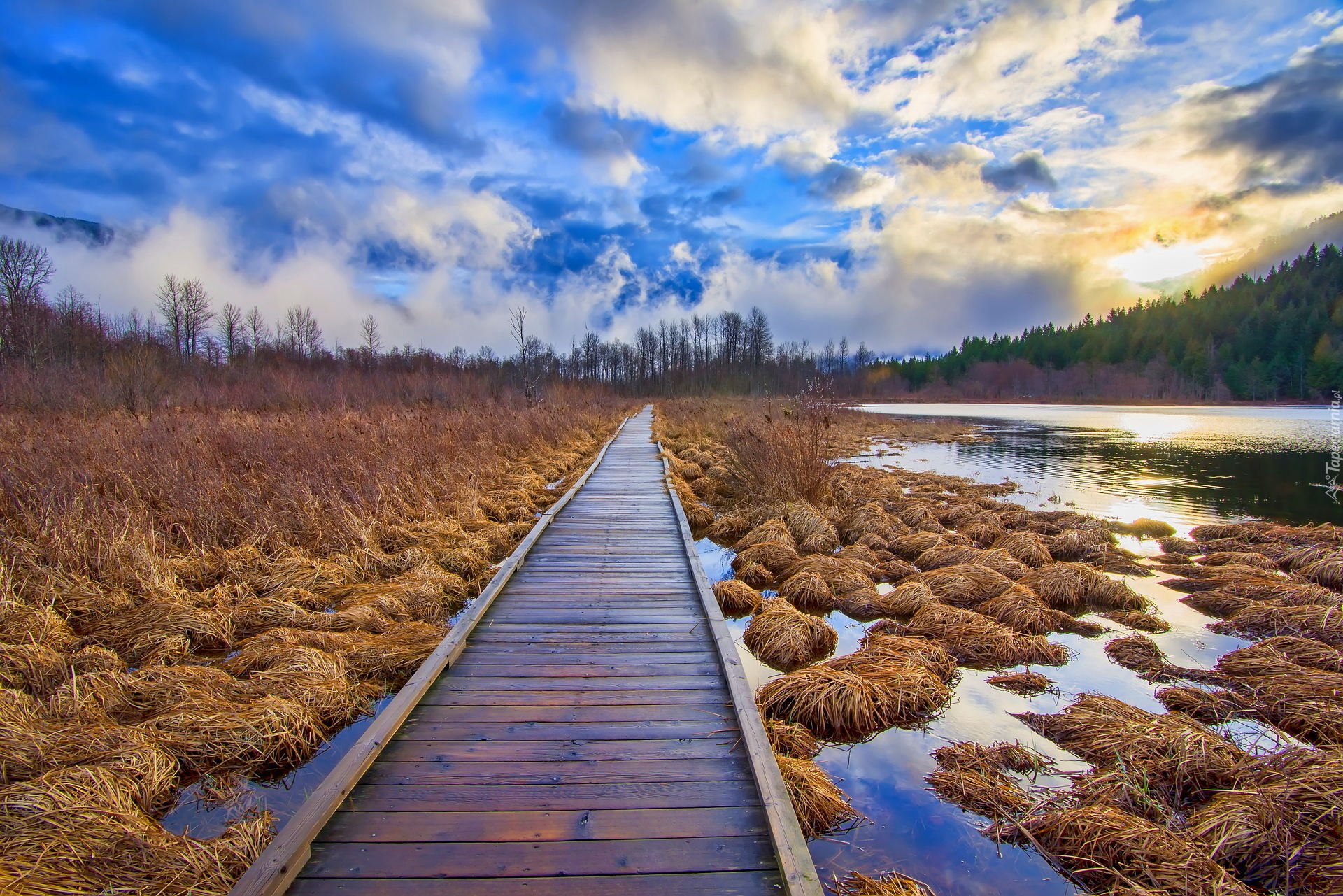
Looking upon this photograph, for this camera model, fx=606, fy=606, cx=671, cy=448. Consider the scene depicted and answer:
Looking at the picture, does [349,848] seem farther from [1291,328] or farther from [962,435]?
[1291,328]

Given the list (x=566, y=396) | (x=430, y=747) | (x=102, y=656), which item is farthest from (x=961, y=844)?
(x=566, y=396)

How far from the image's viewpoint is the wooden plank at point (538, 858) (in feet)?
8.21

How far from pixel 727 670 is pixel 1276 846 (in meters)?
2.91

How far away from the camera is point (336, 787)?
282 centimetres

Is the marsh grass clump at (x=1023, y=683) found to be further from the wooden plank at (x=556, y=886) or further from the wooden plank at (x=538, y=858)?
the wooden plank at (x=556, y=886)

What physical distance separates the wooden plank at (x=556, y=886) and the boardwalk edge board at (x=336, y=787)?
0.12 metres

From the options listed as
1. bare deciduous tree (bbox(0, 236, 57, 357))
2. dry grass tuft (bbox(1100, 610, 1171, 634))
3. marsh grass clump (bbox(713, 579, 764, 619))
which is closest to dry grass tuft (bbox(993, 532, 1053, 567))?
dry grass tuft (bbox(1100, 610, 1171, 634))

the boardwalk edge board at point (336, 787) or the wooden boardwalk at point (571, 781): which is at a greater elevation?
the boardwalk edge board at point (336, 787)

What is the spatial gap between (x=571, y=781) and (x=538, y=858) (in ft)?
1.65

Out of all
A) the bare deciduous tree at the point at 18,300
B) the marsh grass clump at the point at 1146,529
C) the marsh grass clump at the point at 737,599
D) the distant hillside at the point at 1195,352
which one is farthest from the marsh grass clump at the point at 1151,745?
the distant hillside at the point at 1195,352

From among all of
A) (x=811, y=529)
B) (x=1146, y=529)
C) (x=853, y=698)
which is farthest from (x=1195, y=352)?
(x=853, y=698)

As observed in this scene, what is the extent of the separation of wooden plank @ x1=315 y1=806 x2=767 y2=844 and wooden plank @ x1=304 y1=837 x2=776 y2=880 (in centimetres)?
4

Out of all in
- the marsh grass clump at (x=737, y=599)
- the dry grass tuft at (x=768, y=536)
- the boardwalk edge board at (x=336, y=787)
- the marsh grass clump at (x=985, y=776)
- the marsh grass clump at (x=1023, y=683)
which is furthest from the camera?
the dry grass tuft at (x=768, y=536)

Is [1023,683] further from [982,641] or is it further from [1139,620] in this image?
[1139,620]
